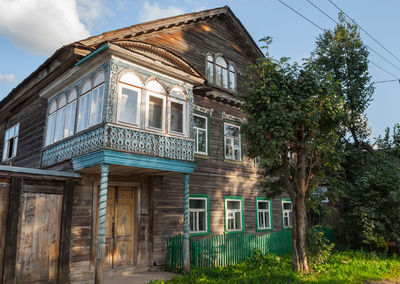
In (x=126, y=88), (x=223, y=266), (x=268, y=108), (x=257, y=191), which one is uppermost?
(x=126, y=88)

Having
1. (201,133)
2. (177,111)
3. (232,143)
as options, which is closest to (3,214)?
(177,111)

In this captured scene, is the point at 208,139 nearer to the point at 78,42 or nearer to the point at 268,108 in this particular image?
the point at 268,108

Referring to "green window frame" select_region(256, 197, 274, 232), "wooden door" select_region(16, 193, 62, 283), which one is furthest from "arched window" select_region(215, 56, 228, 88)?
"wooden door" select_region(16, 193, 62, 283)

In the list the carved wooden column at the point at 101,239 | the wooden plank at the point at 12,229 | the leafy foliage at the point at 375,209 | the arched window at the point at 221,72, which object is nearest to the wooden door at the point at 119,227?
the carved wooden column at the point at 101,239

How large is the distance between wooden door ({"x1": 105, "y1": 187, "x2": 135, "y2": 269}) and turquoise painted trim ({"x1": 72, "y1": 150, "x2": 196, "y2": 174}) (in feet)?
6.27

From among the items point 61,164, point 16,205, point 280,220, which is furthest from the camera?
point 280,220

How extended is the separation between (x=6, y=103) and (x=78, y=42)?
804 cm

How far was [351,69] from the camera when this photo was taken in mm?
19828

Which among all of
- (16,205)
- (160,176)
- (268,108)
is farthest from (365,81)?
(16,205)

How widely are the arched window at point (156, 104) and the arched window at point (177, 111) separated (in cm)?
33

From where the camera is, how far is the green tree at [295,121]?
29.9ft

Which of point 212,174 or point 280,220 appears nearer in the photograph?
point 212,174

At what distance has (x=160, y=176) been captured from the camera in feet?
37.5

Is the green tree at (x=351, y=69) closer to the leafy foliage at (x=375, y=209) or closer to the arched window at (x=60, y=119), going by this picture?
the leafy foliage at (x=375, y=209)
